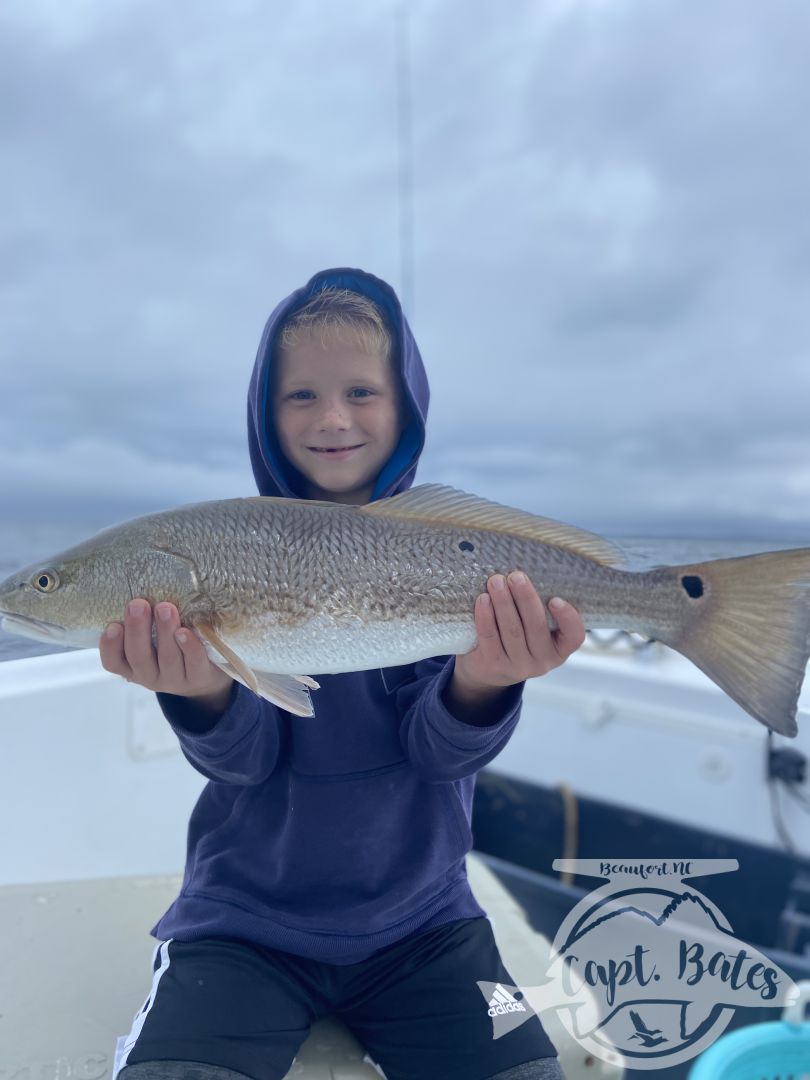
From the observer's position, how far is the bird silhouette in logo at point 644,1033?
2277mm

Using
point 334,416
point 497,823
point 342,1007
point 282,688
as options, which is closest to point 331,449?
point 334,416

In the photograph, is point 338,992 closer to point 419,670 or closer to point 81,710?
point 419,670

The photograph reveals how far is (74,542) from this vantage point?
2.26 metres

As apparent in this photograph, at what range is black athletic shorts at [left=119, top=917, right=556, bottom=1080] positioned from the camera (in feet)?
5.75

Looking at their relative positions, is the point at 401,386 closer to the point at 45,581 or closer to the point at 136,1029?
the point at 45,581

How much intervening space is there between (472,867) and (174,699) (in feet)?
5.60

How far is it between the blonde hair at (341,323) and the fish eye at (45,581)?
107 cm

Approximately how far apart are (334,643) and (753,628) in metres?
1.14

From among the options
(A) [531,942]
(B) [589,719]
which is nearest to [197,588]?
(A) [531,942]

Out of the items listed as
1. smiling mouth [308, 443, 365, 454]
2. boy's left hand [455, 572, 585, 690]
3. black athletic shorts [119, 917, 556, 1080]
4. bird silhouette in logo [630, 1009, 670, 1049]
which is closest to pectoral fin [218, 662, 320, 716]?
boy's left hand [455, 572, 585, 690]

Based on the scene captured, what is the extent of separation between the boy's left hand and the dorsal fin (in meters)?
0.19

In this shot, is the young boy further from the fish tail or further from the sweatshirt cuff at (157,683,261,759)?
the fish tail

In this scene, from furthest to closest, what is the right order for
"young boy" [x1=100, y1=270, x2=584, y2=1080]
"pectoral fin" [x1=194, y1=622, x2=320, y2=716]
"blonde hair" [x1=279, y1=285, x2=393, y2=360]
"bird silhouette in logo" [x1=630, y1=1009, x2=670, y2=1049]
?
"blonde hair" [x1=279, y1=285, x2=393, y2=360], "bird silhouette in logo" [x1=630, y1=1009, x2=670, y2=1049], "pectoral fin" [x1=194, y1=622, x2=320, y2=716], "young boy" [x1=100, y1=270, x2=584, y2=1080]

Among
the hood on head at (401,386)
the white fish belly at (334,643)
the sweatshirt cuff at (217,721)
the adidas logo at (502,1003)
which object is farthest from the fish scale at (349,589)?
the adidas logo at (502,1003)
